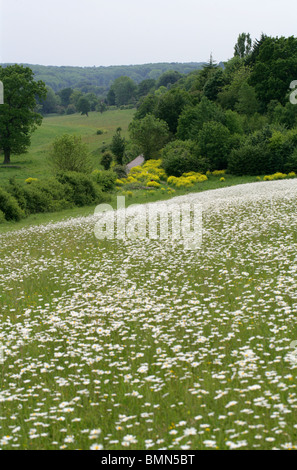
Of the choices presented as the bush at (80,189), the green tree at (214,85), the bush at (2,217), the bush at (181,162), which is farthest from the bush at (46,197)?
the green tree at (214,85)

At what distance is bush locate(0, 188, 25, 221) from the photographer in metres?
35.6

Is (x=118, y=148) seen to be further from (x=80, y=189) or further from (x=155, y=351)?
(x=155, y=351)

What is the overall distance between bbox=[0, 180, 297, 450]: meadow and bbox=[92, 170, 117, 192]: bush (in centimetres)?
3463

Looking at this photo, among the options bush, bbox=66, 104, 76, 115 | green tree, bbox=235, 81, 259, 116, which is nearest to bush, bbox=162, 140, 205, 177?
green tree, bbox=235, 81, 259, 116

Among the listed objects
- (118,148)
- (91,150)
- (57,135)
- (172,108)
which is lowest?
(91,150)

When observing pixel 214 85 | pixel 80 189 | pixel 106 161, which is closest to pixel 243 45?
pixel 214 85

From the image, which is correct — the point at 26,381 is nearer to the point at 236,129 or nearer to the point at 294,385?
the point at 294,385

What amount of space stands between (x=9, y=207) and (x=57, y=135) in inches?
3174

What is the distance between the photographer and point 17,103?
76.5m

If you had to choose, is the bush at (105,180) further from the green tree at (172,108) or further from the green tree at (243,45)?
the green tree at (243,45)

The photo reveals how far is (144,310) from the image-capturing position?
9.54m

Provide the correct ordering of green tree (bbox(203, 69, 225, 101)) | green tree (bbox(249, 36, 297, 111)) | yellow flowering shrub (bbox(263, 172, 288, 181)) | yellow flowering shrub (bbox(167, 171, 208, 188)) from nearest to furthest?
yellow flowering shrub (bbox(263, 172, 288, 181)) < yellow flowering shrub (bbox(167, 171, 208, 188)) < green tree (bbox(249, 36, 297, 111)) < green tree (bbox(203, 69, 225, 101))

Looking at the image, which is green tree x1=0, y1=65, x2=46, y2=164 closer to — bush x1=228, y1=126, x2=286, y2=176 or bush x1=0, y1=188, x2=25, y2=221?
bush x1=228, y1=126, x2=286, y2=176

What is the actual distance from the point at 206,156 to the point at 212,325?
55.1 meters
